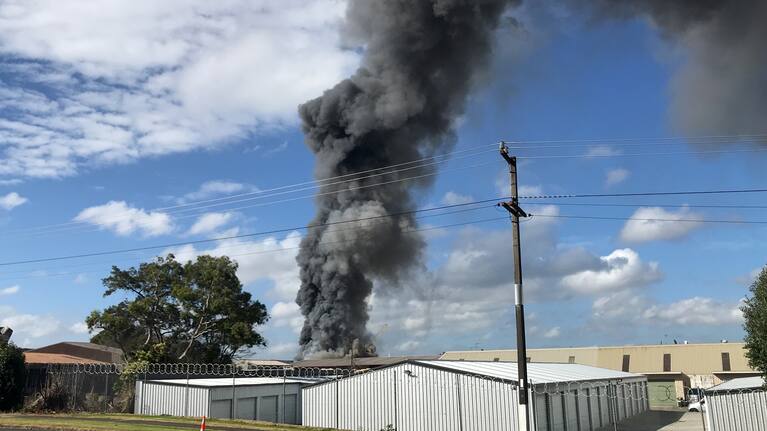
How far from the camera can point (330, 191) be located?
7581cm

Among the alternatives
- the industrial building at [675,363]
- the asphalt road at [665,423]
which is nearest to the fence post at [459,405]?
the asphalt road at [665,423]

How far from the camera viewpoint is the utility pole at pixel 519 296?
20.5 m

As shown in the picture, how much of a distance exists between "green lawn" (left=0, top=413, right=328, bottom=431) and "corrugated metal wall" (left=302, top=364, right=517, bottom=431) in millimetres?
2686

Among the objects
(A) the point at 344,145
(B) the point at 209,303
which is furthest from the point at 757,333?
(A) the point at 344,145

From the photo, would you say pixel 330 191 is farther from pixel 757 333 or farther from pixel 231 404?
pixel 757 333

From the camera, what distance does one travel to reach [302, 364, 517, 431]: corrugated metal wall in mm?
26812

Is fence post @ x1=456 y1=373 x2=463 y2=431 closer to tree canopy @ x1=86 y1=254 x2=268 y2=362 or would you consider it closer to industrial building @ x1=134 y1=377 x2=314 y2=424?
industrial building @ x1=134 y1=377 x2=314 y2=424

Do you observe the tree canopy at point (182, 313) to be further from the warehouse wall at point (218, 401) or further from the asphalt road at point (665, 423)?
the asphalt road at point (665, 423)

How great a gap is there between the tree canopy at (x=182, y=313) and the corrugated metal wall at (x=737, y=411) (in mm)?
39498

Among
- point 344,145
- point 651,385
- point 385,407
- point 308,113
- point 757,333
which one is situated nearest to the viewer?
point 757,333

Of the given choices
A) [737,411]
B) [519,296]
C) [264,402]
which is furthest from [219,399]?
[737,411]

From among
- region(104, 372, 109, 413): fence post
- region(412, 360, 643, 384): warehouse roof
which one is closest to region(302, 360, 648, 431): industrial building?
region(412, 360, 643, 384): warehouse roof

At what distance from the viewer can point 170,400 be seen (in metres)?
33.8

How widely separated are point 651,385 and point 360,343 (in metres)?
33.1
